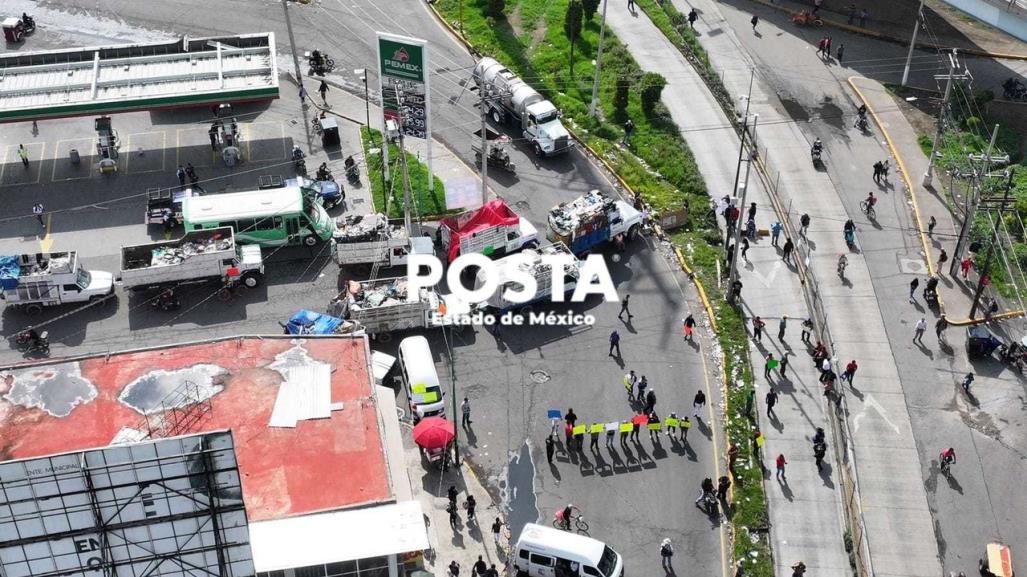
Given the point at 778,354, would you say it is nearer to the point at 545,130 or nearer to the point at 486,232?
the point at 486,232

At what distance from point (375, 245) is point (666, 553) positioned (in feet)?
67.4

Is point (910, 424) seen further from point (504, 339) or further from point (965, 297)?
point (504, 339)

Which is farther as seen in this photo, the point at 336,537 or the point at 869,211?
the point at 869,211

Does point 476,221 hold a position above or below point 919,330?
above

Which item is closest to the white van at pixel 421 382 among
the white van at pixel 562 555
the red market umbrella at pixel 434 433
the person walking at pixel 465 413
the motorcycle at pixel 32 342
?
the person walking at pixel 465 413

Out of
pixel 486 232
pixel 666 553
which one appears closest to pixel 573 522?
pixel 666 553

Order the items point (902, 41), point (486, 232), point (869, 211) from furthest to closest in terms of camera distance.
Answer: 1. point (902, 41)
2. point (869, 211)
3. point (486, 232)

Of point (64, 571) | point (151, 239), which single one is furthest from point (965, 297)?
point (64, 571)

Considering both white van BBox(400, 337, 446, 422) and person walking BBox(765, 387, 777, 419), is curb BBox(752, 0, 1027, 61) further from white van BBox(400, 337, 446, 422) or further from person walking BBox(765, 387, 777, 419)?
white van BBox(400, 337, 446, 422)

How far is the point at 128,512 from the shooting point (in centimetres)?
2627

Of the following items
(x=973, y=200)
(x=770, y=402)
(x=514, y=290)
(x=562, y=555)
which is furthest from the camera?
(x=973, y=200)

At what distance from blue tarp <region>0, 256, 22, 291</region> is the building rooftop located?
11713 mm

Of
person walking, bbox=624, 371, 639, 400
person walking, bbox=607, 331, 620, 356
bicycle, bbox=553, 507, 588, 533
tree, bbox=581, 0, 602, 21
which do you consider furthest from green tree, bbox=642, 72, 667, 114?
bicycle, bbox=553, 507, 588, 533

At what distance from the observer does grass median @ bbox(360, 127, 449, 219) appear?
59531 mm
